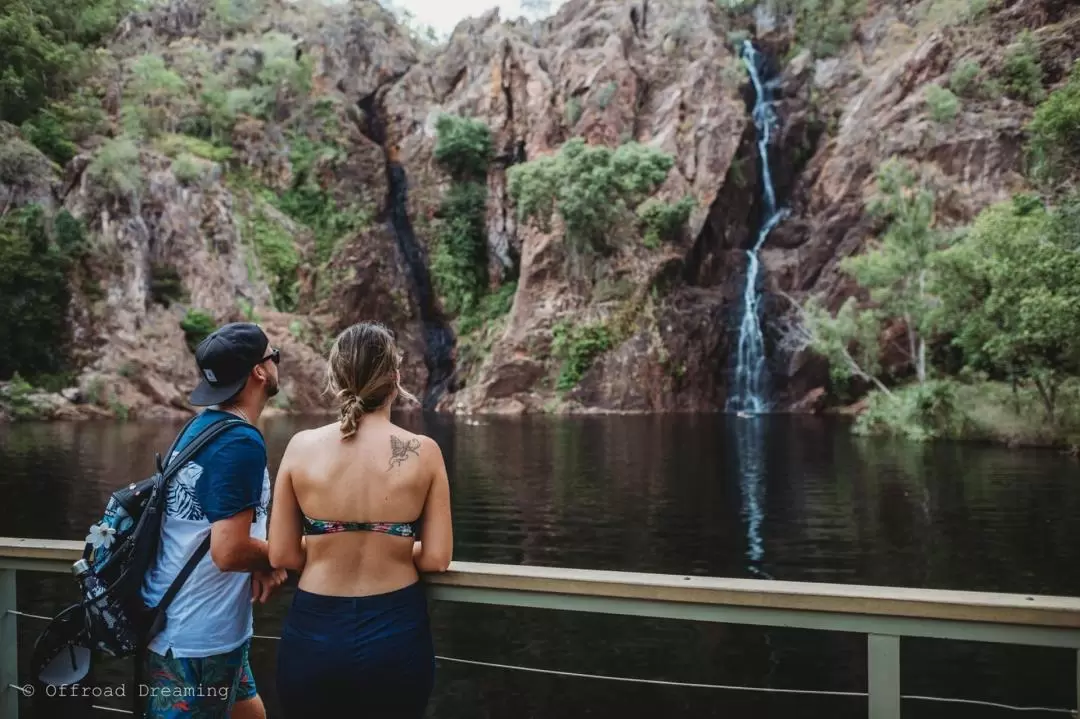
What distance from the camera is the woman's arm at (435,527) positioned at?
2461 mm

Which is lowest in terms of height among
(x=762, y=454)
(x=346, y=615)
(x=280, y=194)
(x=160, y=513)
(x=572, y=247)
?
(x=762, y=454)

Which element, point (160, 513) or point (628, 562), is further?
point (628, 562)

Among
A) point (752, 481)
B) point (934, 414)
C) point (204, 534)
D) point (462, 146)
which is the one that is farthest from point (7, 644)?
point (462, 146)

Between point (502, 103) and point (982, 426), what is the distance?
38.1 metres

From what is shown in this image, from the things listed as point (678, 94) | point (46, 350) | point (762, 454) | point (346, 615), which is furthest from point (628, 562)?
point (678, 94)

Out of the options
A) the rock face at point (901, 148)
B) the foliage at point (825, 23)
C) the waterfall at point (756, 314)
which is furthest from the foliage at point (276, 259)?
the foliage at point (825, 23)

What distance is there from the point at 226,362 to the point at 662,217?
46364mm

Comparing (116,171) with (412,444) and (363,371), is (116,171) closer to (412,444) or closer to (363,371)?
(363,371)

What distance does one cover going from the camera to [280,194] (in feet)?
177

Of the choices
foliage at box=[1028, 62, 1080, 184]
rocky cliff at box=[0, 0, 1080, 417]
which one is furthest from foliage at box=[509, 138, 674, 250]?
foliage at box=[1028, 62, 1080, 184]

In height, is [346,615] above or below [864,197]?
below

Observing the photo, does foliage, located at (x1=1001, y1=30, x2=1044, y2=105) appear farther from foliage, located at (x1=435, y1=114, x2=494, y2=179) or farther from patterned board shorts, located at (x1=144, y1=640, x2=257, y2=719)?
patterned board shorts, located at (x1=144, y1=640, x2=257, y2=719)

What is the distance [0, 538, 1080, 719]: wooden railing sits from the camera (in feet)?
6.71

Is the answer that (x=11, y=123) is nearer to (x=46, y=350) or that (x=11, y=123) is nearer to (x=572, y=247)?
(x=46, y=350)
